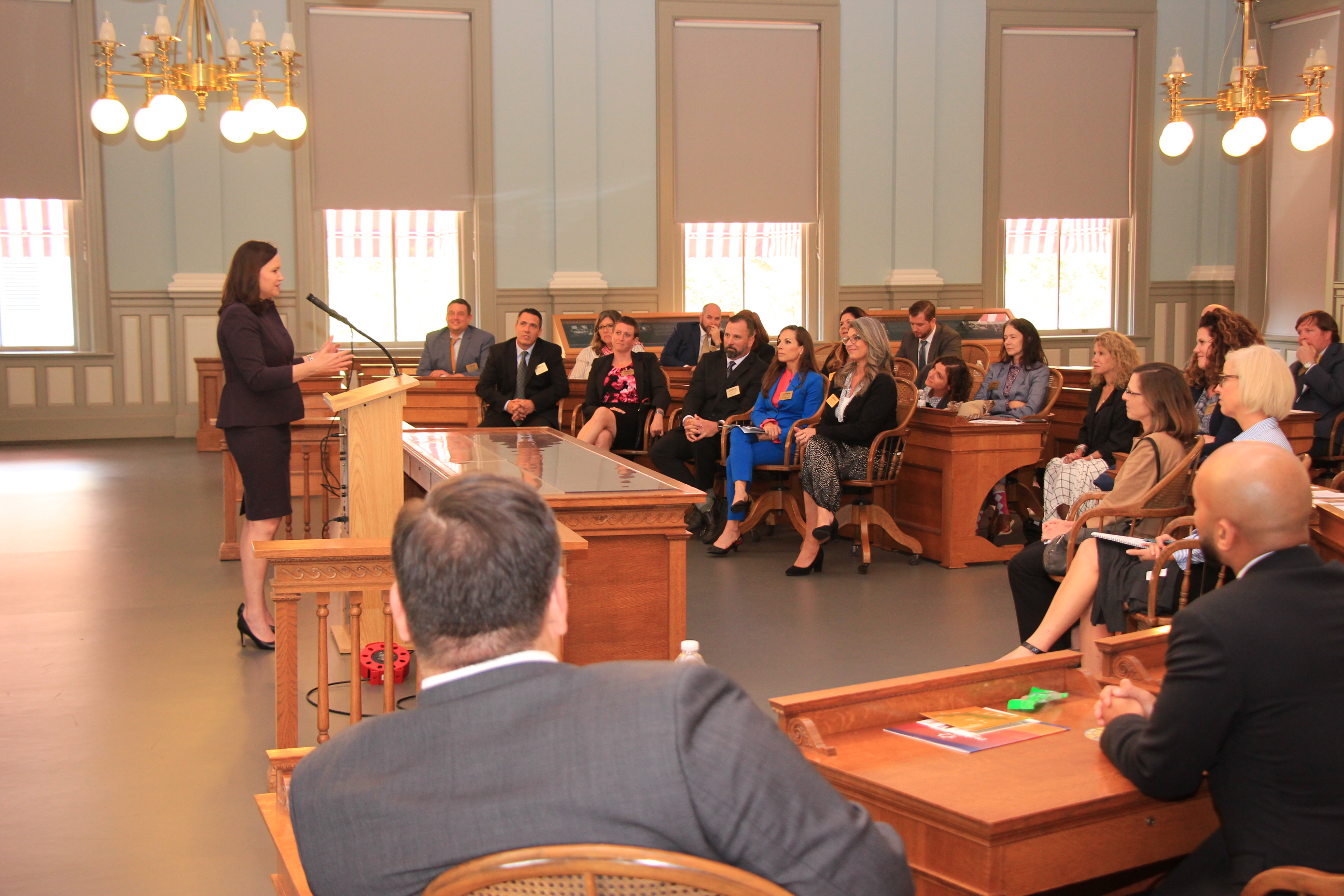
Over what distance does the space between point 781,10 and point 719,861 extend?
10868mm

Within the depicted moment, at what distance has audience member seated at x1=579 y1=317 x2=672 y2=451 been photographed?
678 cm

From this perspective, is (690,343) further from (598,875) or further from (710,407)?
(598,875)

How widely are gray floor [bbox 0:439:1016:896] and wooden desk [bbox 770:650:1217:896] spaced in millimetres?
1323

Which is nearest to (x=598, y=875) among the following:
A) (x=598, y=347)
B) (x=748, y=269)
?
(x=598, y=347)

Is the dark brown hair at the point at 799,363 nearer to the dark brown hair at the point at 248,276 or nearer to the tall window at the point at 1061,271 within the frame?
the dark brown hair at the point at 248,276

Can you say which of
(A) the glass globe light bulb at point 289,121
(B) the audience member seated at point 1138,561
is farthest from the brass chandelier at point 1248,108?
(A) the glass globe light bulb at point 289,121

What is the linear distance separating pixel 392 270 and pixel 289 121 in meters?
3.95

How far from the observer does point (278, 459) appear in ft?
13.3

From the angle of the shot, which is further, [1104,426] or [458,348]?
[458,348]

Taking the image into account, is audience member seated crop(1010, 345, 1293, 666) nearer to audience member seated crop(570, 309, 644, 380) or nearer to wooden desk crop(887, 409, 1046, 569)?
wooden desk crop(887, 409, 1046, 569)

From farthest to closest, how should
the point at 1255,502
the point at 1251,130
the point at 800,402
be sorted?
the point at 1251,130 < the point at 800,402 < the point at 1255,502

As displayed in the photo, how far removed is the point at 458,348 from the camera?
341 inches

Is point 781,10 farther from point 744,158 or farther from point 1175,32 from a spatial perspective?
point 1175,32

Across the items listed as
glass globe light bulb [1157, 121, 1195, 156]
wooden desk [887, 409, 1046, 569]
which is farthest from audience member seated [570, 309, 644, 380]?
glass globe light bulb [1157, 121, 1195, 156]
